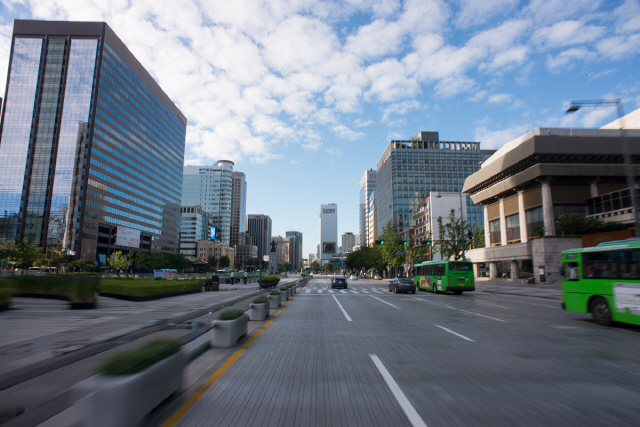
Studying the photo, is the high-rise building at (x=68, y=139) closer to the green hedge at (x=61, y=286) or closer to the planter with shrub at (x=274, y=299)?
the green hedge at (x=61, y=286)

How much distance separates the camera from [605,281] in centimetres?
1177

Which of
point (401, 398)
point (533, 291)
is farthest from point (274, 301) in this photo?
point (533, 291)

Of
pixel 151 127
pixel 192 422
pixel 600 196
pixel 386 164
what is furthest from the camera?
pixel 386 164

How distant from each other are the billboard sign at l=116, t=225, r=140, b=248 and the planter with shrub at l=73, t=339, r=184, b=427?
92.1m

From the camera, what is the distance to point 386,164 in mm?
133250

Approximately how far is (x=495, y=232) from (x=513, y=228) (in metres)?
6.14

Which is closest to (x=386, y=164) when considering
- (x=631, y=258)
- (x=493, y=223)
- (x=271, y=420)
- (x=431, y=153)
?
(x=431, y=153)

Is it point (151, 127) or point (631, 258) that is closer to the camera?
point (631, 258)

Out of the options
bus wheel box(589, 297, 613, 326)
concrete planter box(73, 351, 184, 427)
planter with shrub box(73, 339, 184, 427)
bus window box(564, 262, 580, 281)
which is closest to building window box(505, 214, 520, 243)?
bus window box(564, 262, 580, 281)

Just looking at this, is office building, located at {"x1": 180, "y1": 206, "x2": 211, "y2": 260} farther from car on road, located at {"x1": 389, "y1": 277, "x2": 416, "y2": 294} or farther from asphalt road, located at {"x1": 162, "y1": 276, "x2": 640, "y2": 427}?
asphalt road, located at {"x1": 162, "y1": 276, "x2": 640, "y2": 427}

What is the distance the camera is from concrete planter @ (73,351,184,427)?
139 inches

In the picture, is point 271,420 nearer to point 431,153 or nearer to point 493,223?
point 493,223

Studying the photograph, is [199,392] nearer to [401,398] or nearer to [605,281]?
[401,398]

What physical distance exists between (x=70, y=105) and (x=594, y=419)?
4549 inches
